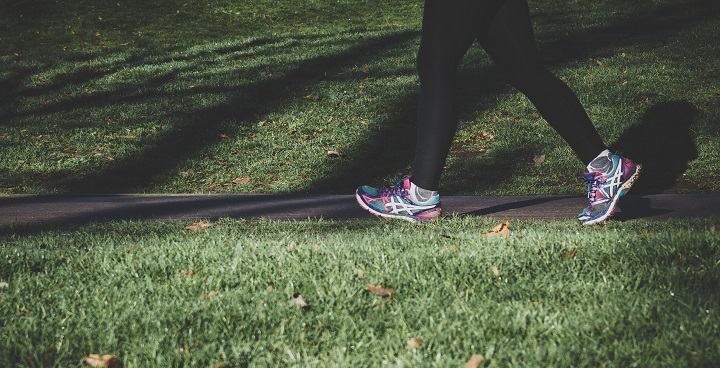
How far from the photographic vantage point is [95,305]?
2602mm

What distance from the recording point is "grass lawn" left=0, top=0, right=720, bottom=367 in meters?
2.28

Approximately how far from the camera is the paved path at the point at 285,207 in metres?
4.56

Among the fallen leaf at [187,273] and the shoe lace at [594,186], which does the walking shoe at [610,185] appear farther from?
the fallen leaf at [187,273]

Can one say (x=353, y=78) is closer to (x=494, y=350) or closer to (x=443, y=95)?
(x=443, y=95)


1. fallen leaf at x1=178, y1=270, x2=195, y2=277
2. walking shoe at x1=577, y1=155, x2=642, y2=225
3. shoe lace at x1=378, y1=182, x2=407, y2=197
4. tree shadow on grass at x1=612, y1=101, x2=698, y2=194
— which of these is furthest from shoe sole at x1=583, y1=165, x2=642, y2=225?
tree shadow on grass at x1=612, y1=101, x2=698, y2=194

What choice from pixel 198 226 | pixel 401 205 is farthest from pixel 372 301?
pixel 198 226

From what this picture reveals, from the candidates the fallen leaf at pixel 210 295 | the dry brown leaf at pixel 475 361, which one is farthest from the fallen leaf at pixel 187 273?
the dry brown leaf at pixel 475 361

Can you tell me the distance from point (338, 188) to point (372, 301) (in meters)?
4.23

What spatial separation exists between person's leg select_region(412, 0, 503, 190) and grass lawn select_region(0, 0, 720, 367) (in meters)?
0.41

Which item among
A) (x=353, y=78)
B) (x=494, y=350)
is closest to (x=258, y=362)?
(x=494, y=350)

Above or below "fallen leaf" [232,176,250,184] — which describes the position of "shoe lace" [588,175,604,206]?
above

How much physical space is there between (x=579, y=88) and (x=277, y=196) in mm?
4839

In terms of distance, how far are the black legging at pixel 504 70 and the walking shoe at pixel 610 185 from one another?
0.37 feet

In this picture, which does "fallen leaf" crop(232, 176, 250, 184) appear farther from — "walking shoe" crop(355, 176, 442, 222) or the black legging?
the black legging
